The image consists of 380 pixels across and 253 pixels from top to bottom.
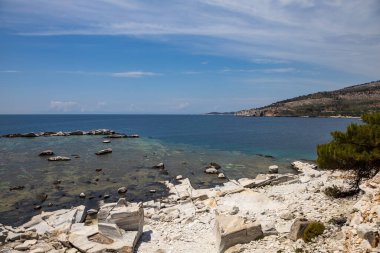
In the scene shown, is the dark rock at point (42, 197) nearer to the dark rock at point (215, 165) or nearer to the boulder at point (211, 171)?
the boulder at point (211, 171)

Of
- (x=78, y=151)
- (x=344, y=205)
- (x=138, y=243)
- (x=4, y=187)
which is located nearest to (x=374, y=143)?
(x=344, y=205)

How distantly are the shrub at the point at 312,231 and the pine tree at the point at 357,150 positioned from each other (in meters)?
5.20

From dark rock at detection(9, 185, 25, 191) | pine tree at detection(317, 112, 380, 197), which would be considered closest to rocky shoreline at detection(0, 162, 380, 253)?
pine tree at detection(317, 112, 380, 197)

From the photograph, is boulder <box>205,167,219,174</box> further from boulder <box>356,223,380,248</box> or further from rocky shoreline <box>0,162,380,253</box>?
boulder <box>356,223,380,248</box>

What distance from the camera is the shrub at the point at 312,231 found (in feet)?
48.5

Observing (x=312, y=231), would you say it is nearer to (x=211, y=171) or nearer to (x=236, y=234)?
(x=236, y=234)

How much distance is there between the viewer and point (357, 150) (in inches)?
733

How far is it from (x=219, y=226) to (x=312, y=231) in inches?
185

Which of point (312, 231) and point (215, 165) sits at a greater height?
point (312, 231)

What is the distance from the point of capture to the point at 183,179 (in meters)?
39.0

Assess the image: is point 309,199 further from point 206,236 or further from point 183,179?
point 183,179

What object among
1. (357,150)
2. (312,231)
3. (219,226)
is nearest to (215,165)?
(357,150)

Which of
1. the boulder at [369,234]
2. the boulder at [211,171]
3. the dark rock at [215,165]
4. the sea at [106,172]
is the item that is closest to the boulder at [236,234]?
the boulder at [369,234]

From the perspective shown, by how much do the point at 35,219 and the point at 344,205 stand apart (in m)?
21.4
